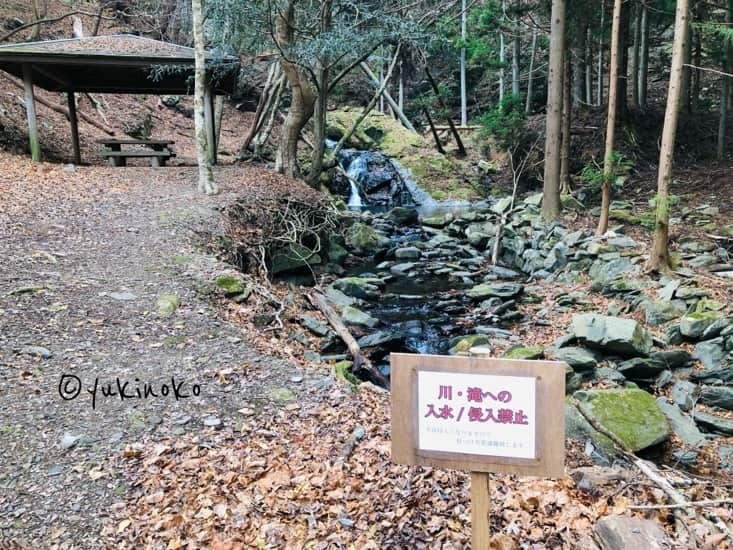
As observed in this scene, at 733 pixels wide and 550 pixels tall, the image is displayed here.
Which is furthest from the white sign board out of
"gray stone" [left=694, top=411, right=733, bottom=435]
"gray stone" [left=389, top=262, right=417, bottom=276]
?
"gray stone" [left=389, top=262, right=417, bottom=276]

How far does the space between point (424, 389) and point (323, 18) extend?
42.1 feet

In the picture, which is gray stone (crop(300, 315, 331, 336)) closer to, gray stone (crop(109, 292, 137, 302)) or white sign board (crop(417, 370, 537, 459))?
gray stone (crop(109, 292, 137, 302))

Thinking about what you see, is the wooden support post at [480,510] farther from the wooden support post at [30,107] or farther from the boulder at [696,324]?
the wooden support post at [30,107]

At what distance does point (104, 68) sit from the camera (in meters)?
13.5

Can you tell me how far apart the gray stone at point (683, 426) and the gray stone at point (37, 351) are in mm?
5765

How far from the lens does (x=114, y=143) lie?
14.0 metres

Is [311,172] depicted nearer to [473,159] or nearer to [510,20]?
[510,20]

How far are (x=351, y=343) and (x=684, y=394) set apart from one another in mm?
3754

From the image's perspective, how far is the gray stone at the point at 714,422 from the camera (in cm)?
475

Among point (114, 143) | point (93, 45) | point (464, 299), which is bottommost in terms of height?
point (464, 299)

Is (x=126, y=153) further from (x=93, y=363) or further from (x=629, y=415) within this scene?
(x=629, y=415)

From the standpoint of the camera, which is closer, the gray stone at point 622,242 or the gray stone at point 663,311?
the gray stone at point 663,311

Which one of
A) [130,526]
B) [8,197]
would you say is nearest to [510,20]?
[8,197]

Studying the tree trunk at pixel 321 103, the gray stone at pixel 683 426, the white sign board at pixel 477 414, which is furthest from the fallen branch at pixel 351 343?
the tree trunk at pixel 321 103
